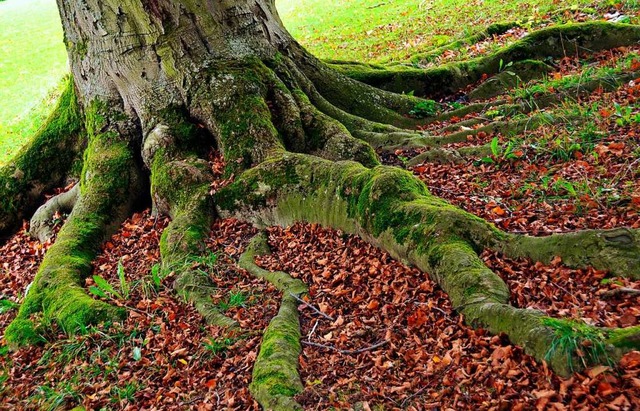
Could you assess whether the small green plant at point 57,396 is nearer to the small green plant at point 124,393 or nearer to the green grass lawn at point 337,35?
the small green plant at point 124,393

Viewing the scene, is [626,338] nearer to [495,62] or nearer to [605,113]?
[605,113]

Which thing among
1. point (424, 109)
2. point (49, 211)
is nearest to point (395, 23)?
point (424, 109)

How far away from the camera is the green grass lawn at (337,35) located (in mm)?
14711

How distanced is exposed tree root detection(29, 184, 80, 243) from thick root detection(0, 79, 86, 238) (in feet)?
1.60

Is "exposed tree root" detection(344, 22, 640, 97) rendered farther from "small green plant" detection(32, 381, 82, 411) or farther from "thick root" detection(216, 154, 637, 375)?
"small green plant" detection(32, 381, 82, 411)

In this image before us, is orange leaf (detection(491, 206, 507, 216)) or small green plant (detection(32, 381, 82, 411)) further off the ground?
orange leaf (detection(491, 206, 507, 216))

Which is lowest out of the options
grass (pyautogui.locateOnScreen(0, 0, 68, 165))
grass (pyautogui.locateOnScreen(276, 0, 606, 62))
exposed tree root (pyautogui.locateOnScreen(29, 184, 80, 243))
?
exposed tree root (pyautogui.locateOnScreen(29, 184, 80, 243))

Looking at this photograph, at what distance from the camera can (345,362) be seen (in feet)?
13.4

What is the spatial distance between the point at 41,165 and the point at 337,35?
42.8 feet

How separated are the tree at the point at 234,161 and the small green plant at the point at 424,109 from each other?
0.04m

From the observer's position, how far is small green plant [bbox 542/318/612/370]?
3.14 m

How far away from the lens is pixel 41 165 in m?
8.52

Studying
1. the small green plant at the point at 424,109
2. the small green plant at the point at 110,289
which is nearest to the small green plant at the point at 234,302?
the small green plant at the point at 110,289

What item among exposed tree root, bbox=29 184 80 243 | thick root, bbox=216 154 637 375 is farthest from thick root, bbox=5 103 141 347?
thick root, bbox=216 154 637 375
